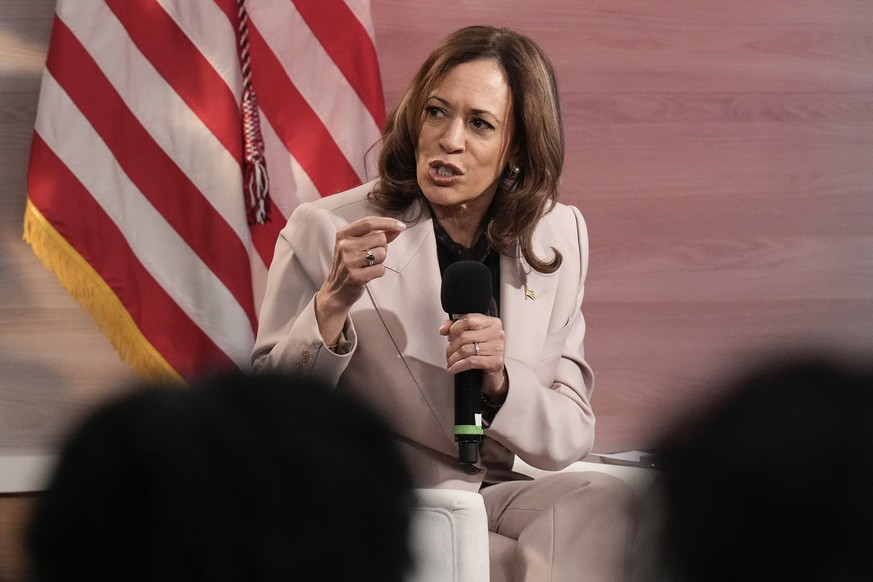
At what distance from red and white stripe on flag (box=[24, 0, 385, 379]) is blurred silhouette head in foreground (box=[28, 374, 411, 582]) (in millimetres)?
2158

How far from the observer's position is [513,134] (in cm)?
232

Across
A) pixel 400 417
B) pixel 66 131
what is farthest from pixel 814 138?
pixel 66 131

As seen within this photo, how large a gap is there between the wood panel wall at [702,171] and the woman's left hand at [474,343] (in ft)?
4.03

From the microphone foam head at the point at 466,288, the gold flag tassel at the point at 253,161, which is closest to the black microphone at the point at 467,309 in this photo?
the microphone foam head at the point at 466,288

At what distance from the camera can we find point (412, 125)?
2.30 m

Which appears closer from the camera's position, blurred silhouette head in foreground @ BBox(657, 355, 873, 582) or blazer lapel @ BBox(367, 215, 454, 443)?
blurred silhouette head in foreground @ BBox(657, 355, 873, 582)

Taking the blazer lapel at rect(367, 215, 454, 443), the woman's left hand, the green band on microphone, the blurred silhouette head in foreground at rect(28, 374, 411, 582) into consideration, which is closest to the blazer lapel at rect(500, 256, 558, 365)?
the blazer lapel at rect(367, 215, 454, 443)

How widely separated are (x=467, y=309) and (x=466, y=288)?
49 millimetres

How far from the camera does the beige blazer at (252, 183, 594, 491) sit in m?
2.11

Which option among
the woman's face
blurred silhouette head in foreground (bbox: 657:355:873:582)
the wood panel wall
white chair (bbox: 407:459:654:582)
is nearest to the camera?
blurred silhouette head in foreground (bbox: 657:355:873:582)

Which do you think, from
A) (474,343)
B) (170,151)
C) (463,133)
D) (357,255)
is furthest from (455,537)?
(170,151)

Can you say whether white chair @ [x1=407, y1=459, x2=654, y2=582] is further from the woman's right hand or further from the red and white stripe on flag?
the red and white stripe on flag

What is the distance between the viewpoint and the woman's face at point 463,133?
221 cm

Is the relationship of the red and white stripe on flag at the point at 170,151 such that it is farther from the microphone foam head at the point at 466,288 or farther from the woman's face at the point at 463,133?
the microphone foam head at the point at 466,288
